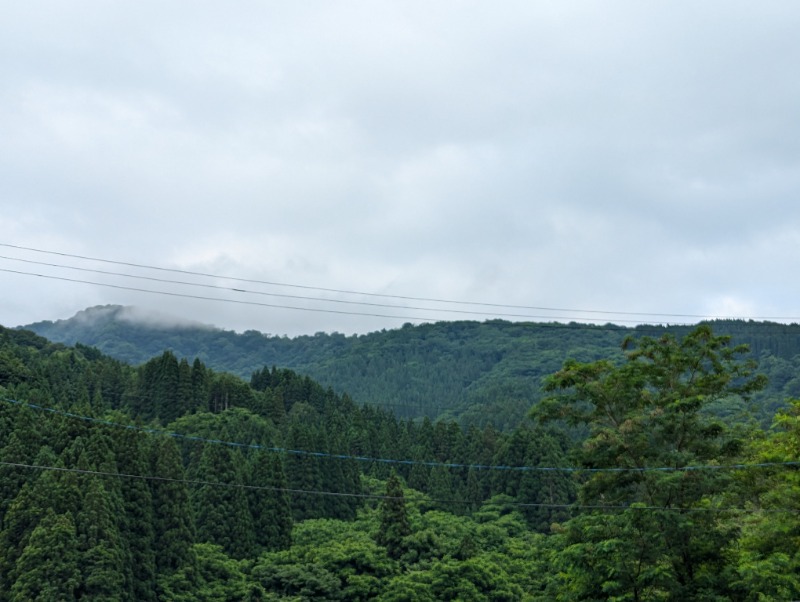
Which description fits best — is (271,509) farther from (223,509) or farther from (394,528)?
(394,528)

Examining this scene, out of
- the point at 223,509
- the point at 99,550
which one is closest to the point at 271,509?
the point at 223,509

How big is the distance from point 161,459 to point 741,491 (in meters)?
37.0

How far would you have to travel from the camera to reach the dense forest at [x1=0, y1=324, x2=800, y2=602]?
25859 millimetres

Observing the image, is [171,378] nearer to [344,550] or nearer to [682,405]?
[344,550]

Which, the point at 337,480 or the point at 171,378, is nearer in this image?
the point at 337,480

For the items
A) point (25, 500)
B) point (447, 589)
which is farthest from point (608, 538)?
point (25, 500)

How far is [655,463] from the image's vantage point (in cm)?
2691

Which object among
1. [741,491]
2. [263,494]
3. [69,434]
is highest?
[741,491]

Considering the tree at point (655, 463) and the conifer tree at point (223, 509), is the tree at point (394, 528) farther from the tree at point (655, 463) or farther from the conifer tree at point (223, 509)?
the tree at point (655, 463)

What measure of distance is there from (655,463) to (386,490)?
131 ft

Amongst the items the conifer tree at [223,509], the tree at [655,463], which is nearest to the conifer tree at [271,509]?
the conifer tree at [223,509]

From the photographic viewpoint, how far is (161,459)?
5475cm

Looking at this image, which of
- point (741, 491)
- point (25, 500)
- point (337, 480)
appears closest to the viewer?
point (741, 491)

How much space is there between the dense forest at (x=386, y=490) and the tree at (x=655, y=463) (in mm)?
72
